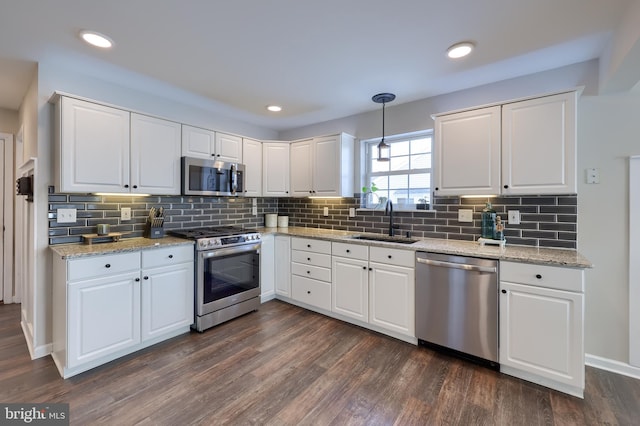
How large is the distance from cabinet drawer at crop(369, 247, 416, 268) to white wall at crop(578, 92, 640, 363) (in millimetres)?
1319

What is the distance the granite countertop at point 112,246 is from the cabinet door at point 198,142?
0.93 meters

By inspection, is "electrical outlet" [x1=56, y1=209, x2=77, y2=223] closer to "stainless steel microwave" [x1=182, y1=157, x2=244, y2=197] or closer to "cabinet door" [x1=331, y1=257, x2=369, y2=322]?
"stainless steel microwave" [x1=182, y1=157, x2=244, y2=197]

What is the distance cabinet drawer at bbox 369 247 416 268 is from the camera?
8.49ft

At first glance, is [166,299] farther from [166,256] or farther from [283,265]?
[283,265]

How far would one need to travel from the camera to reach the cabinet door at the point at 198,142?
3.04m

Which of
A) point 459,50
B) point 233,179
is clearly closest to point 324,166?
point 233,179

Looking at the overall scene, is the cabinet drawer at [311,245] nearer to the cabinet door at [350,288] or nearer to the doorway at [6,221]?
the cabinet door at [350,288]

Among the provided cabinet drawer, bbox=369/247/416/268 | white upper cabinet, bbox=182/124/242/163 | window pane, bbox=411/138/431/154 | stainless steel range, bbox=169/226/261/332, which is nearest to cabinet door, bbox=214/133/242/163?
white upper cabinet, bbox=182/124/242/163

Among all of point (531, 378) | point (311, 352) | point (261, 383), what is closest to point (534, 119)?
point (531, 378)

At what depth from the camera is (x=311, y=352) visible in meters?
2.50

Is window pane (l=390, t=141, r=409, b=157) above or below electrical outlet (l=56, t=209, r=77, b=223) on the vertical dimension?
above

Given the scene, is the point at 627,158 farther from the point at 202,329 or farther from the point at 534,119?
the point at 202,329

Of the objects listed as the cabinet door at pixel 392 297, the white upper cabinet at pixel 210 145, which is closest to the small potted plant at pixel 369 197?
the cabinet door at pixel 392 297

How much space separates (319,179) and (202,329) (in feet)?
6.94
